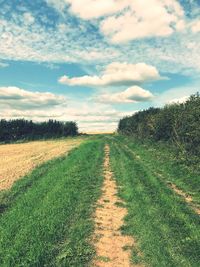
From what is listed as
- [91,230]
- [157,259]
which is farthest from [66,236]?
[157,259]

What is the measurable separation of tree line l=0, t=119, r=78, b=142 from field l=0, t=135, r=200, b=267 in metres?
83.7

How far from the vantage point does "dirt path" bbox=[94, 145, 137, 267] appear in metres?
8.06

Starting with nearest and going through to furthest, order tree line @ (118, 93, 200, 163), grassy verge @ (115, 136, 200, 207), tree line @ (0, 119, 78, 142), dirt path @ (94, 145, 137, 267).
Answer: dirt path @ (94, 145, 137, 267) < grassy verge @ (115, 136, 200, 207) < tree line @ (118, 93, 200, 163) < tree line @ (0, 119, 78, 142)

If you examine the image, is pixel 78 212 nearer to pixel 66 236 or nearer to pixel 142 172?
pixel 66 236

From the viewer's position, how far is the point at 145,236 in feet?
31.0

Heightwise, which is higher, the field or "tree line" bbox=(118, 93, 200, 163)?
"tree line" bbox=(118, 93, 200, 163)

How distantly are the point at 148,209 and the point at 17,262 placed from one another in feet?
19.2

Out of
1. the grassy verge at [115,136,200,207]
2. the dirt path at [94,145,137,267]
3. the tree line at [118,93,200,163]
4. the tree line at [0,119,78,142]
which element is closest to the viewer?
the dirt path at [94,145,137,267]

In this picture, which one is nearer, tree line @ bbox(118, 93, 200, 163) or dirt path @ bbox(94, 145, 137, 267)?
dirt path @ bbox(94, 145, 137, 267)

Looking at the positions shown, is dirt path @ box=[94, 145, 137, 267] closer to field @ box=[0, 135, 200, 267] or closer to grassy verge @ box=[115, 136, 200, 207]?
field @ box=[0, 135, 200, 267]

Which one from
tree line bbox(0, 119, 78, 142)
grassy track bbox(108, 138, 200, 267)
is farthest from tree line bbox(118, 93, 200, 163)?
tree line bbox(0, 119, 78, 142)

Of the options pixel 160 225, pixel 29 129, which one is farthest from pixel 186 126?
pixel 29 129

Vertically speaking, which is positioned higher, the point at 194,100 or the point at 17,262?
the point at 194,100

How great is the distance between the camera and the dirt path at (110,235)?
26.5 ft
